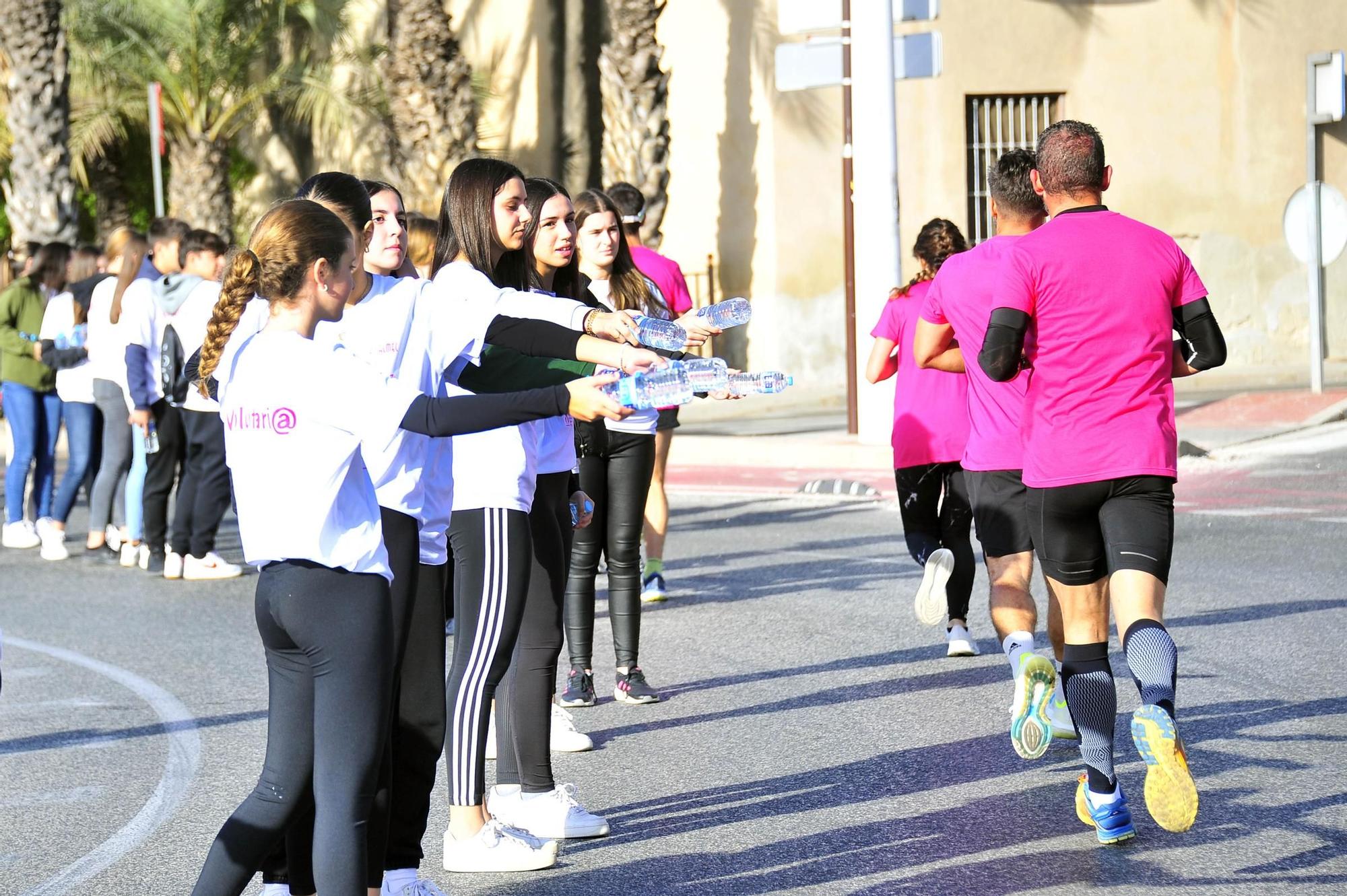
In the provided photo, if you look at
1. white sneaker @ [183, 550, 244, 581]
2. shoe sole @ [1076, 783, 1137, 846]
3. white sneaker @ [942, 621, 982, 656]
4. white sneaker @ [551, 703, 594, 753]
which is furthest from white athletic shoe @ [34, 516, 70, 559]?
shoe sole @ [1076, 783, 1137, 846]

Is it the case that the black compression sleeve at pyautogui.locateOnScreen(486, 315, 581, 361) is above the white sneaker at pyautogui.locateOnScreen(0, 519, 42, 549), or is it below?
above

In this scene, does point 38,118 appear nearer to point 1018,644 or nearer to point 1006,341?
point 1018,644

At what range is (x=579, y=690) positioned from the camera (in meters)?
6.85

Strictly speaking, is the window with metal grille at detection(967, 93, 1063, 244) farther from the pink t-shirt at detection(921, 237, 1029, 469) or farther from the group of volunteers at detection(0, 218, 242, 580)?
the pink t-shirt at detection(921, 237, 1029, 469)

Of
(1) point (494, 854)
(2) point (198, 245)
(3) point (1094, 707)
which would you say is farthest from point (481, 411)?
(2) point (198, 245)

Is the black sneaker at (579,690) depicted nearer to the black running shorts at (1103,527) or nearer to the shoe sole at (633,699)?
the shoe sole at (633,699)

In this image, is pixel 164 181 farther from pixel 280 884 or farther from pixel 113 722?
pixel 280 884

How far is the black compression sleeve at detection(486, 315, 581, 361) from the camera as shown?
14.5 ft

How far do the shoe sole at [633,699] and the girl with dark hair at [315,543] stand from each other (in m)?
3.28

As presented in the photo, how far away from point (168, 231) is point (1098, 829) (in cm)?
730

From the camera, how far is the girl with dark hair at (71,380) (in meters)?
11.4

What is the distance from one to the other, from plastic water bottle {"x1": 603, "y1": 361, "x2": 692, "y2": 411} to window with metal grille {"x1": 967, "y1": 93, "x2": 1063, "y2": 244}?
18.9 m

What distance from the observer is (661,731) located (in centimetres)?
645

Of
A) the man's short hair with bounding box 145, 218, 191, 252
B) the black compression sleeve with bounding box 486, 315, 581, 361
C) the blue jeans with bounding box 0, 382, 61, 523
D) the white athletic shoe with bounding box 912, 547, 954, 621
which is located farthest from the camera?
the blue jeans with bounding box 0, 382, 61, 523
